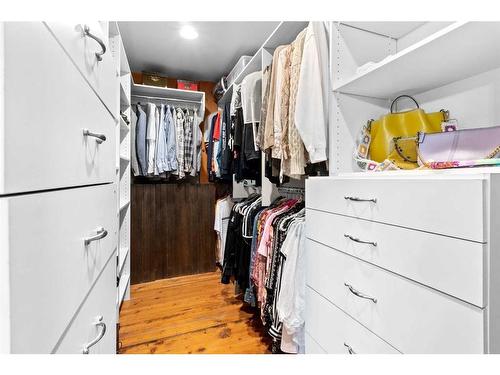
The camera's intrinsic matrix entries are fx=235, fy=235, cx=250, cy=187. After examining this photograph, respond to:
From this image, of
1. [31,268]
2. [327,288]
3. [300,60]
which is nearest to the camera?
[31,268]

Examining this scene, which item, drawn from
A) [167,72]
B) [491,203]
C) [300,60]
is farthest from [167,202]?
[491,203]

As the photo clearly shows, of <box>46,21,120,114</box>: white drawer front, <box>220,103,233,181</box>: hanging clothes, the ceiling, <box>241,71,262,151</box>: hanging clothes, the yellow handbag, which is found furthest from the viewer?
<box>220,103,233,181</box>: hanging clothes

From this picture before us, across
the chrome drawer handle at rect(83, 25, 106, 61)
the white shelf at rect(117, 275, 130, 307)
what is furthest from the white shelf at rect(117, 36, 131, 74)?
the white shelf at rect(117, 275, 130, 307)

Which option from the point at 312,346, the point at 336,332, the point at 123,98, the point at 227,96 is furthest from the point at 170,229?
the point at 336,332

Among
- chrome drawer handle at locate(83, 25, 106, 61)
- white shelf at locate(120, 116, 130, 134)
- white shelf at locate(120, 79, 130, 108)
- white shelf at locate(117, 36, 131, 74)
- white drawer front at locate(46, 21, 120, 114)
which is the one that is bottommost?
white drawer front at locate(46, 21, 120, 114)

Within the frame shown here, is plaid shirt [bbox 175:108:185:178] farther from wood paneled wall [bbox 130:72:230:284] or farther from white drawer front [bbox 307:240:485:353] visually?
white drawer front [bbox 307:240:485:353]

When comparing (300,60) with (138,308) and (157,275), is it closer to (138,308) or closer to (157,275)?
(138,308)

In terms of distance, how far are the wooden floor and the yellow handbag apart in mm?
1263

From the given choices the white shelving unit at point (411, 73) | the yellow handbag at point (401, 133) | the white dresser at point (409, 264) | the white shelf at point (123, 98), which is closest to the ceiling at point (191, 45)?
the white shelf at point (123, 98)

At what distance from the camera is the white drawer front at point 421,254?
1.68 ft

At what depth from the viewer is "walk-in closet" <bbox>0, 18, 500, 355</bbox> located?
1.21ft

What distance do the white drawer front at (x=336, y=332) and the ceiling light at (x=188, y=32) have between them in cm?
206
